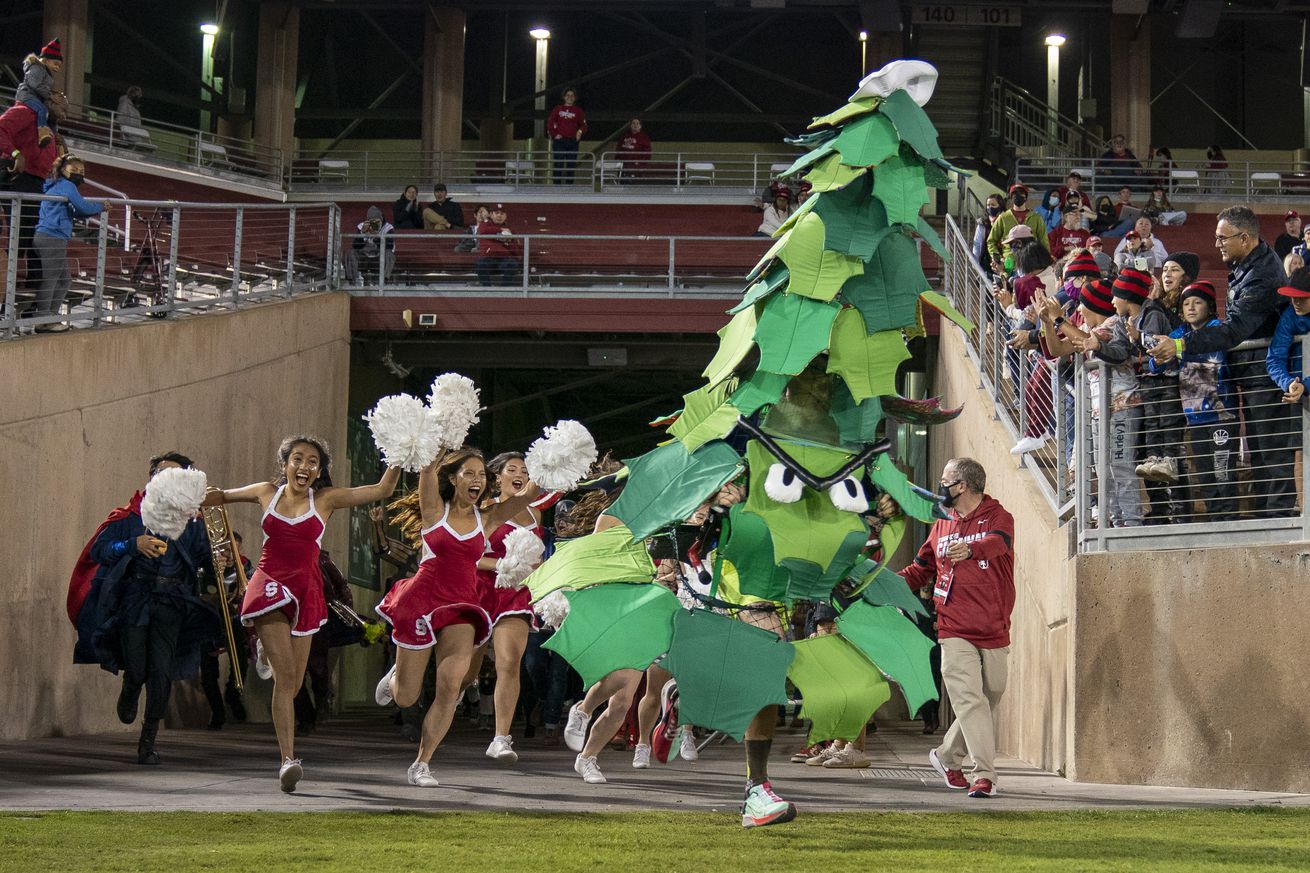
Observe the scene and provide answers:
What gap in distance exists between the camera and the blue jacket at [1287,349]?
30.4 ft

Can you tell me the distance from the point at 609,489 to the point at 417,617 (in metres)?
2.59

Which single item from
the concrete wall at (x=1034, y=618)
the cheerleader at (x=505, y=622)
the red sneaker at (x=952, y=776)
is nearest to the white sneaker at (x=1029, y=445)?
the concrete wall at (x=1034, y=618)

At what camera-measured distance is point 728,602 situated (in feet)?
23.0

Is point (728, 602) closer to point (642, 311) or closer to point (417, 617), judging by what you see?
point (417, 617)

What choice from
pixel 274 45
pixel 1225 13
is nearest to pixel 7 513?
pixel 274 45

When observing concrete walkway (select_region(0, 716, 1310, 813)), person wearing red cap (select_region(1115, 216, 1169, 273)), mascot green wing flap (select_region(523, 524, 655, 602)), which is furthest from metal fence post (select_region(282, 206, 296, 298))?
mascot green wing flap (select_region(523, 524, 655, 602))

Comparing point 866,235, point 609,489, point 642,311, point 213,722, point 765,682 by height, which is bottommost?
point 213,722

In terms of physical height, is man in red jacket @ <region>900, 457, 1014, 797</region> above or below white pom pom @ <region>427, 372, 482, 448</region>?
below

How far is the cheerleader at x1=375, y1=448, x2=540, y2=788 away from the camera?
373 inches

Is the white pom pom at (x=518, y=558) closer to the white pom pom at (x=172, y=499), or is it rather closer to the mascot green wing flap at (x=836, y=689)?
the white pom pom at (x=172, y=499)

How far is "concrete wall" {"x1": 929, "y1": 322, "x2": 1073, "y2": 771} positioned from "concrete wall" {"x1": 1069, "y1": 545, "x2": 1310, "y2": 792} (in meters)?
0.32

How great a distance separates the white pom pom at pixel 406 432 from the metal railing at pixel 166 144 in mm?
17918

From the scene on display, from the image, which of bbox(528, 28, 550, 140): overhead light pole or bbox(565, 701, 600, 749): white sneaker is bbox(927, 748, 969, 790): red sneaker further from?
bbox(528, 28, 550, 140): overhead light pole

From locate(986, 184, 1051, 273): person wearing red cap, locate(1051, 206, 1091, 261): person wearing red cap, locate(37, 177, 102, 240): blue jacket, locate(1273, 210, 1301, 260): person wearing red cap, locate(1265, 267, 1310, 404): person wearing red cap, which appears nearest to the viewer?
locate(1265, 267, 1310, 404): person wearing red cap
